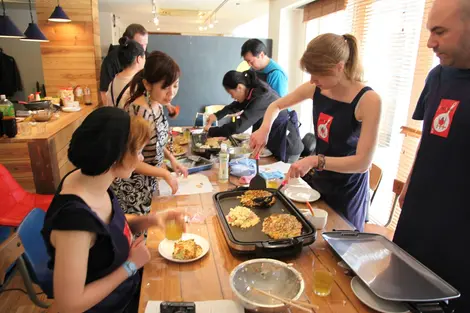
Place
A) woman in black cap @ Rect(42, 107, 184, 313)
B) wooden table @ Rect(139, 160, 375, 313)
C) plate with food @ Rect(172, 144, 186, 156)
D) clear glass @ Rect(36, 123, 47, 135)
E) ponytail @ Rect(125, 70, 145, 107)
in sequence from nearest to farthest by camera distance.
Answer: woman in black cap @ Rect(42, 107, 184, 313) → wooden table @ Rect(139, 160, 375, 313) → ponytail @ Rect(125, 70, 145, 107) → plate with food @ Rect(172, 144, 186, 156) → clear glass @ Rect(36, 123, 47, 135)

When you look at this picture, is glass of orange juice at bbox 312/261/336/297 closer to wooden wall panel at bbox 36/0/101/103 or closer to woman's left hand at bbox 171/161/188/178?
woman's left hand at bbox 171/161/188/178

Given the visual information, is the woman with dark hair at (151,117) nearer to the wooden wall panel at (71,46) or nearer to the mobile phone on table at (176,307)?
the mobile phone on table at (176,307)

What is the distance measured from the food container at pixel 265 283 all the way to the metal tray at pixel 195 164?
42.0 inches

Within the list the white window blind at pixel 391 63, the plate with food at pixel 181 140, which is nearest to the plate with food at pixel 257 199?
the plate with food at pixel 181 140

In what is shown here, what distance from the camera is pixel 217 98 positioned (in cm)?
489

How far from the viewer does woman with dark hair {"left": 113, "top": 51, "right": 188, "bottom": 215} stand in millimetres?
1714

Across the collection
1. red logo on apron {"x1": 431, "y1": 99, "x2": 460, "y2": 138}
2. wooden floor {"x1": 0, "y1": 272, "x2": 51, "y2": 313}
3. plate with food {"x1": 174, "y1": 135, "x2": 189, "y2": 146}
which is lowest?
wooden floor {"x1": 0, "y1": 272, "x2": 51, "y2": 313}

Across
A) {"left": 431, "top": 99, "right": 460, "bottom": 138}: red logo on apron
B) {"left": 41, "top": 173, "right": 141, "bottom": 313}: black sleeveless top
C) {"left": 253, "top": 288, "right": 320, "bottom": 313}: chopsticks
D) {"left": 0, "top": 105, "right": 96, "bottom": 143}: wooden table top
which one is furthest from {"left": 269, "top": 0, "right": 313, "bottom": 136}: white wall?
{"left": 253, "top": 288, "right": 320, "bottom": 313}: chopsticks

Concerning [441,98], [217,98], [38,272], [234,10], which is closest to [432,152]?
[441,98]

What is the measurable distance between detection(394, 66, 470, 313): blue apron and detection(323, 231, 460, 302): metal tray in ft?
0.73

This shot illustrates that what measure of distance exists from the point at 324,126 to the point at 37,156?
237 centimetres

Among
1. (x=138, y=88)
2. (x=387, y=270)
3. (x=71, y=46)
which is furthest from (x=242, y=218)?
(x=71, y=46)

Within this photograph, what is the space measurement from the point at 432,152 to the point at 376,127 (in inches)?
10.0

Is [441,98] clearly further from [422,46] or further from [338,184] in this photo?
[422,46]
